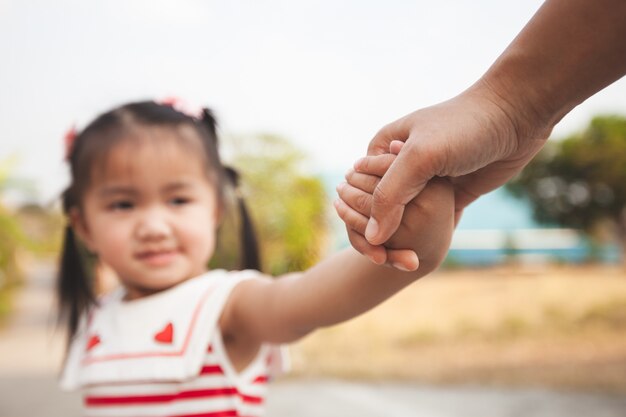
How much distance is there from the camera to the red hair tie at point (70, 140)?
4.56ft

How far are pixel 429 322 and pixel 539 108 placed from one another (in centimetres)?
382

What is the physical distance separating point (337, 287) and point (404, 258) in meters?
0.22

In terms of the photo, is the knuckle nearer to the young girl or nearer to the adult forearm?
the adult forearm

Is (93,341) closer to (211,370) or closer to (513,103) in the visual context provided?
(211,370)

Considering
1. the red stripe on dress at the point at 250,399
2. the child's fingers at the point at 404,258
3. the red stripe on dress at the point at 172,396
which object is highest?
the child's fingers at the point at 404,258

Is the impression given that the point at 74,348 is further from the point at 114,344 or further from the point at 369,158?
the point at 369,158

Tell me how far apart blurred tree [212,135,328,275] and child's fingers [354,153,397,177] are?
294 centimetres

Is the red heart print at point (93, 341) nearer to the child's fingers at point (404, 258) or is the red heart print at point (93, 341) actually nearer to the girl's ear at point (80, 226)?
the girl's ear at point (80, 226)

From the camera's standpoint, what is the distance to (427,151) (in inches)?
24.3

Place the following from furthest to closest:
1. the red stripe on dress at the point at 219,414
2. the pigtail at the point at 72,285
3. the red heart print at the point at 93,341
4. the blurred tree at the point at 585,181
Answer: the blurred tree at the point at 585,181
the pigtail at the point at 72,285
the red heart print at the point at 93,341
the red stripe on dress at the point at 219,414

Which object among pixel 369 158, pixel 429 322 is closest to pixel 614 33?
pixel 369 158

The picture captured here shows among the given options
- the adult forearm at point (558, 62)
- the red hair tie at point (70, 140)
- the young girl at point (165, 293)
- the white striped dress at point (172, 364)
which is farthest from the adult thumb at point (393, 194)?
the red hair tie at point (70, 140)

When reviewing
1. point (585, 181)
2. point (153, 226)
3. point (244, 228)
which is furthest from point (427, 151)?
point (585, 181)

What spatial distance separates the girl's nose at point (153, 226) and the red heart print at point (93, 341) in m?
0.25
